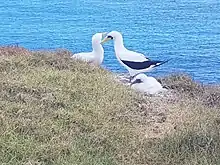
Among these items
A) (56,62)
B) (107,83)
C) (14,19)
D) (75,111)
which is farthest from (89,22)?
(75,111)

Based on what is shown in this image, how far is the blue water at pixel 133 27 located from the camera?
10.5m

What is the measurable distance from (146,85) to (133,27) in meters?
6.42

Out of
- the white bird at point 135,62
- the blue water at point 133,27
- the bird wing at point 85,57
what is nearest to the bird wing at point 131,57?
the white bird at point 135,62

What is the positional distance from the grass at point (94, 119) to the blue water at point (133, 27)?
2247 mm

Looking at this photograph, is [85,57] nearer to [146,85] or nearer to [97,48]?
[97,48]

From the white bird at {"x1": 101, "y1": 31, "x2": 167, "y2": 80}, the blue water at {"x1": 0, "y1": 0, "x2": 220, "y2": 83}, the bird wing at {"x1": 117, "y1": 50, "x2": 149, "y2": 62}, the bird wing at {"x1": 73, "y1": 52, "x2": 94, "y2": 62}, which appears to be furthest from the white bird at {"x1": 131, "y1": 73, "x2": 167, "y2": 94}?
the blue water at {"x1": 0, "y1": 0, "x2": 220, "y2": 83}

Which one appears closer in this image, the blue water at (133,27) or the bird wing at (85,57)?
the bird wing at (85,57)

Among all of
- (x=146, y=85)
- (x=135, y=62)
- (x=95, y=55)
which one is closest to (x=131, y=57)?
(x=135, y=62)

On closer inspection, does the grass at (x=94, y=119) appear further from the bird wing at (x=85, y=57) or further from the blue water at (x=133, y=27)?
the blue water at (x=133, y=27)

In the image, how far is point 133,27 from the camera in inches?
524

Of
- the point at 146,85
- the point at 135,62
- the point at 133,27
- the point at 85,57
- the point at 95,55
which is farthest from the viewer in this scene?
the point at 133,27

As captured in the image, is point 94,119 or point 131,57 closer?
point 94,119

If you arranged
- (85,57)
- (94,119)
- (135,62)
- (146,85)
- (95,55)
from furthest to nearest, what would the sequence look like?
(95,55) → (85,57) → (135,62) → (146,85) → (94,119)

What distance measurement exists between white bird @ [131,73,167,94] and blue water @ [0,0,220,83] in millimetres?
1708
